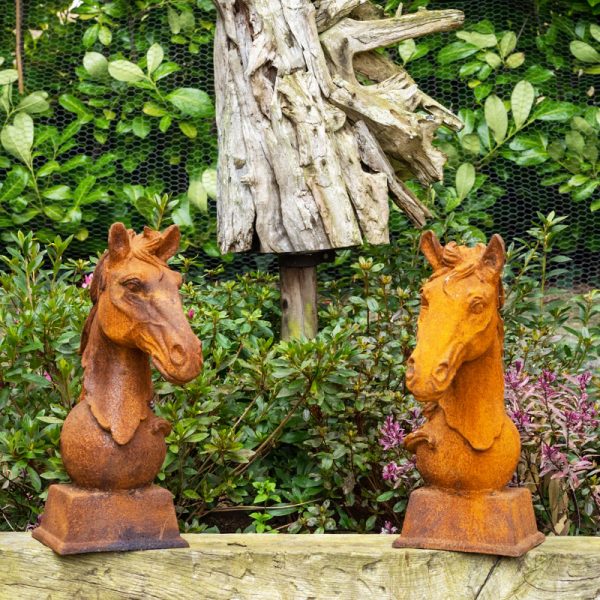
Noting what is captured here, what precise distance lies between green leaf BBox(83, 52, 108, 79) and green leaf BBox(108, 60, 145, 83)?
0.18 meters

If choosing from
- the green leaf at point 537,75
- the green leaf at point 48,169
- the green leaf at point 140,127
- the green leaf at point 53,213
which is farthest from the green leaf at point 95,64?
the green leaf at point 537,75

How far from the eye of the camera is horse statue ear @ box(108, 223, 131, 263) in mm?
2115

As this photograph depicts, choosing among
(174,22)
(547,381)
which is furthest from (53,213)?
(547,381)

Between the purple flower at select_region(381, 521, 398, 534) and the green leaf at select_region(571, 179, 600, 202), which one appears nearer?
the purple flower at select_region(381, 521, 398, 534)

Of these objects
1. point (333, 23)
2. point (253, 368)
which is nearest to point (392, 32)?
point (333, 23)

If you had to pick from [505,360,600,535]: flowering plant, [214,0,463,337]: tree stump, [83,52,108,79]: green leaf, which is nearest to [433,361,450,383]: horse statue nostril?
[505,360,600,535]: flowering plant

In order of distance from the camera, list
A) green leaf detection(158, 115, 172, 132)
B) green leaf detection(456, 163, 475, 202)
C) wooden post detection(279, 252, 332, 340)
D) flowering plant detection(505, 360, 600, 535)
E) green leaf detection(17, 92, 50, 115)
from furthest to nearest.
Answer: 1. green leaf detection(17, 92, 50, 115)
2. green leaf detection(158, 115, 172, 132)
3. green leaf detection(456, 163, 475, 202)
4. wooden post detection(279, 252, 332, 340)
5. flowering plant detection(505, 360, 600, 535)

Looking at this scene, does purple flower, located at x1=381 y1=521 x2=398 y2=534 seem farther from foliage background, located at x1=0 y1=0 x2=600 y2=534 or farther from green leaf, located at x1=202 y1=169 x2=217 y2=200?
green leaf, located at x1=202 y1=169 x2=217 y2=200

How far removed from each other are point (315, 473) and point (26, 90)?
98.6 inches

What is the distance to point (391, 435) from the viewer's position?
2.85 m

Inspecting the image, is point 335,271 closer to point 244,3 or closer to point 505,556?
point 244,3

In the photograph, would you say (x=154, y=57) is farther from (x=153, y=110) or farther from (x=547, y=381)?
(x=547, y=381)

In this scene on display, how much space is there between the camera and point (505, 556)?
2248 mm

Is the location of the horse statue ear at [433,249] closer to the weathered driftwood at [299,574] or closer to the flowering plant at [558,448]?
the weathered driftwood at [299,574]
